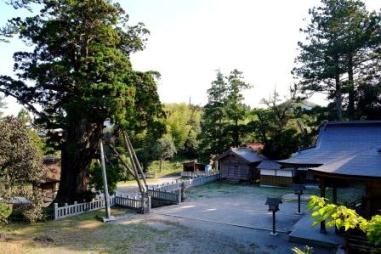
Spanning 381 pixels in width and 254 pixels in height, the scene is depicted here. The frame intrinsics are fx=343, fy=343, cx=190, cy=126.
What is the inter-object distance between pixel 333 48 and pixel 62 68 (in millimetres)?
21125

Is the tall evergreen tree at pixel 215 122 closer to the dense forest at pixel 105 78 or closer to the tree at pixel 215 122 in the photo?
the tree at pixel 215 122

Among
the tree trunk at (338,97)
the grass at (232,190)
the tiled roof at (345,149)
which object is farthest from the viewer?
the tree trunk at (338,97)

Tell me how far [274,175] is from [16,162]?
2015 cm

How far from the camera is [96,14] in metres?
17.7

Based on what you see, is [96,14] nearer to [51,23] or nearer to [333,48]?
[51,23]

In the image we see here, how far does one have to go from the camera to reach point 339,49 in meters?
27.4

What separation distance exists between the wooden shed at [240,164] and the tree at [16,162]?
19733 millimetres

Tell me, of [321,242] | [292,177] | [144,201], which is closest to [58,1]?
[144,201]

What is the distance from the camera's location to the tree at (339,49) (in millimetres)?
27078

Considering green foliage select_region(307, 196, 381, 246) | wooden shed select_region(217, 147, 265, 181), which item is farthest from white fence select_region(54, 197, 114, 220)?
green foliage select_region(307, 196, 381, 246)

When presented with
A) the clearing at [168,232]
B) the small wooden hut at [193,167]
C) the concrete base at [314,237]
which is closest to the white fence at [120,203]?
the clearing at [168,232]

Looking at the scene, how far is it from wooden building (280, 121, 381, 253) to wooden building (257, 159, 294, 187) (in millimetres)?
10198

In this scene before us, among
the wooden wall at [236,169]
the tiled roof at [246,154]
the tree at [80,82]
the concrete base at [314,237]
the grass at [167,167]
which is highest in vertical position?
the tree at [80,82]

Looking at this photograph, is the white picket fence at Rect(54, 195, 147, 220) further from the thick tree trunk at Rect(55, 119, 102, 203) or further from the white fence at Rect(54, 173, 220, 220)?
the thick tree trunk at Rect(55, 119, 102, 203)
